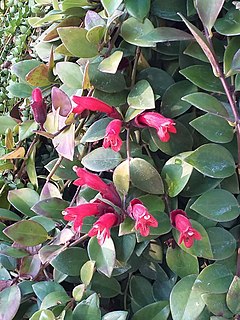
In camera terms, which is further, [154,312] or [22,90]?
[22,90]

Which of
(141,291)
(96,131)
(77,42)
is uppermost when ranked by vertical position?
(77,42)

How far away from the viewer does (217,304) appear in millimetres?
573

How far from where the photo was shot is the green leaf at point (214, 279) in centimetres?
57

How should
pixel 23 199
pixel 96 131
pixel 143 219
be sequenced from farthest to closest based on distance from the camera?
pixel 23 199 → pixel 96 131 → pixel 143 219

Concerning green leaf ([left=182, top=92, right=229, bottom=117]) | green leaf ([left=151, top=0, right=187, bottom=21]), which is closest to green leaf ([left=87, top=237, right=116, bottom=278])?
green leaf ([left=182, top=92, right=229, bottom=117])

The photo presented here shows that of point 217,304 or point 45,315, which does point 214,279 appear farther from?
point 45,315

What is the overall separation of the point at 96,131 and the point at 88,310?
0.24 meters

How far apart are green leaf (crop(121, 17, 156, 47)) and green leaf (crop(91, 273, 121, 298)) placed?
323 mm

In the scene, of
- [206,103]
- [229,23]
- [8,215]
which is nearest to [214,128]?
[206,103]

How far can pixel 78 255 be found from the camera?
66cm

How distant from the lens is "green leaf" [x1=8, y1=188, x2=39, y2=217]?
2.42ft

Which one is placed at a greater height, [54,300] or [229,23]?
[229,23]

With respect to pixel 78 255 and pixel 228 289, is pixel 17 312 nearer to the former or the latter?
pixel 78 255

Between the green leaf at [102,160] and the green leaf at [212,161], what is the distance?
0.36 feet
